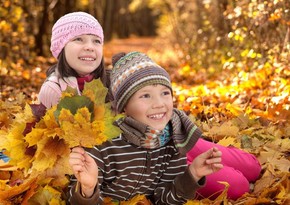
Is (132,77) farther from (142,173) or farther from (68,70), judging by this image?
(68,70)

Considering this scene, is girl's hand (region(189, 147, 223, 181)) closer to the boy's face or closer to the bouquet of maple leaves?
the boy's face

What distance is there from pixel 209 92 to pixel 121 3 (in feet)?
71.3

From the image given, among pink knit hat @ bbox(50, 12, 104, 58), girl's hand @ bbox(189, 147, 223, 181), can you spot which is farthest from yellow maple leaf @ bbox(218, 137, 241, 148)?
pink knit hat @ bbox(50, 12, 104, 58)

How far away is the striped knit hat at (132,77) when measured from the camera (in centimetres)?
249

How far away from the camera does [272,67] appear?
532 centimetres

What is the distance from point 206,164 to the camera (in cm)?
253

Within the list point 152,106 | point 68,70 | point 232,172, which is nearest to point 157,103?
point 152,106

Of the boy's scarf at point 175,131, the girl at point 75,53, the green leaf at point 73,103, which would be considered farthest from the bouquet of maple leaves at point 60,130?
the girl at point 75,53

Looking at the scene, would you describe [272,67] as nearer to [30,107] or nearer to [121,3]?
[30,107]

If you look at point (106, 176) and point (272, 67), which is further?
point (272, 67)

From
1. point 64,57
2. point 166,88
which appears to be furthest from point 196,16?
point 166,88

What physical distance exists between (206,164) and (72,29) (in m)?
1.57

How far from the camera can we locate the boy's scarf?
2.53m

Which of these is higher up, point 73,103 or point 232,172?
point 73,103
